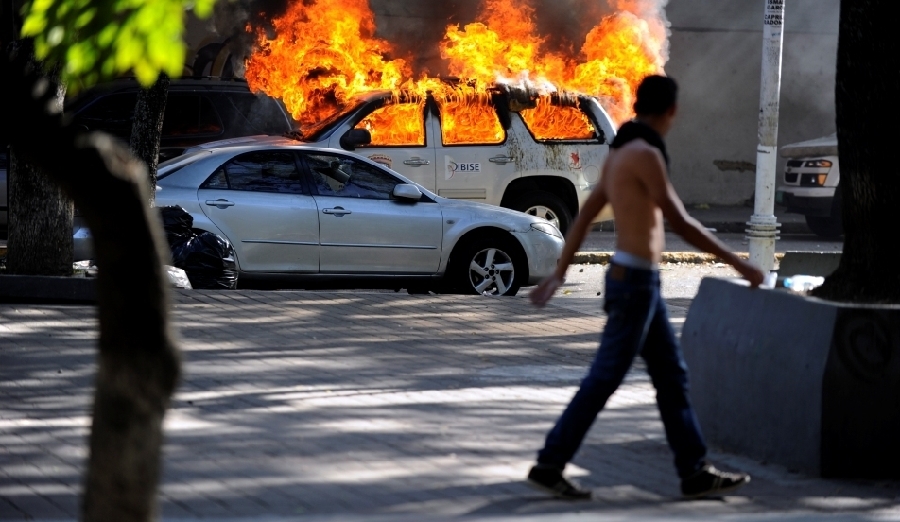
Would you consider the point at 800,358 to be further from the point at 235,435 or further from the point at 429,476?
the point at 235,435

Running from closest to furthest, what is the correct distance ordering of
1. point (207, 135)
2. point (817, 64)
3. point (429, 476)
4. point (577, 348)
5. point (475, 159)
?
1. point (429, 476)
2. point (577, 348)
3. point (475, 159)
4. point (207, 135)
5. point (817, 64)

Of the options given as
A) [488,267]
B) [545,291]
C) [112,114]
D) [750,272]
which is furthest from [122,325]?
[112,114]

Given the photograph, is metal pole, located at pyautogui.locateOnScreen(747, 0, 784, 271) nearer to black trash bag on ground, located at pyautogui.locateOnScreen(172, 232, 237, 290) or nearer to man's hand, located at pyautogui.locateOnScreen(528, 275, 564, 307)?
black trash bag on ground, located at pyautogui.locateOnScreen(172, 232, 237, 290)

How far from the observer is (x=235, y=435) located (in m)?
6.42

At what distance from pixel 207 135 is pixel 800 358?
1200 cm

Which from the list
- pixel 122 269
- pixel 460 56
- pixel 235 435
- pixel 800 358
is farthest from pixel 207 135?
pixel 122 269

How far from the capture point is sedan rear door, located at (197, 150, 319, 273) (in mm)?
11516

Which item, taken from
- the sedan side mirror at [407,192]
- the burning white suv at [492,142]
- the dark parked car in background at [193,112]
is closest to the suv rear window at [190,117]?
the dark parked car in background at [193,112]

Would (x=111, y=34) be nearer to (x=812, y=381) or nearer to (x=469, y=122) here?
(x=812, y=381)

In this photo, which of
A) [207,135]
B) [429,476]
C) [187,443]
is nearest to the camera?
[429,476]

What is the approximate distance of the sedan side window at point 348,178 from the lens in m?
12.0

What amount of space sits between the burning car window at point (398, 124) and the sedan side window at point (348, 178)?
281 centimetres

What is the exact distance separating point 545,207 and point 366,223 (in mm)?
4004

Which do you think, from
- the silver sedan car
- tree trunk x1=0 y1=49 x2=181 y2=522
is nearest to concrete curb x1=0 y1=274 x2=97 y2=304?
the silver sedan car
